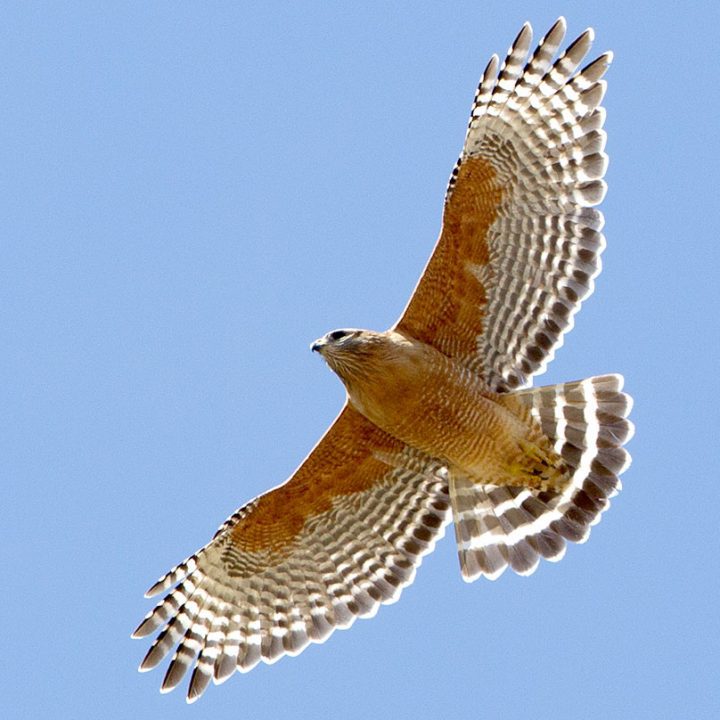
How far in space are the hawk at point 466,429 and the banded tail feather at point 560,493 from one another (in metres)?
0.01

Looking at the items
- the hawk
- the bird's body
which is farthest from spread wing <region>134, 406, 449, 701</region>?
the bird's body

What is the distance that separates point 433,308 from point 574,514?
1.90 meters

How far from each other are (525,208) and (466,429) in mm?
1713

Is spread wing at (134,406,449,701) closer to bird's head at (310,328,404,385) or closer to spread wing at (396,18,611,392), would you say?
bird's head at (310,328,404,385)

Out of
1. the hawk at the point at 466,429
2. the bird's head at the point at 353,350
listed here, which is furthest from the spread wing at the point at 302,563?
the bird's head at the point at 353,350

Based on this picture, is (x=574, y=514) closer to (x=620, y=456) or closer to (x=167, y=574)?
(x=620, y=456)

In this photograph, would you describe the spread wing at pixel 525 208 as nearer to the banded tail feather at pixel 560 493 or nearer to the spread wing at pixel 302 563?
the banded tail feather at pixel 560 493

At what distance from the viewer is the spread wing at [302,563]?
12734 millimetres

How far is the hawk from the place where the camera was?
12.0 metres

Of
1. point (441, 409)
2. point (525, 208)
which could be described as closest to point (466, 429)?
point (441, 409)

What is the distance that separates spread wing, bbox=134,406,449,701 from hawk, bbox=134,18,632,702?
0.01m

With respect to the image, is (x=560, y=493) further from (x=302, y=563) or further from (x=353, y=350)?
(x=302, y=563)

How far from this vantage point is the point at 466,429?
40.1ft

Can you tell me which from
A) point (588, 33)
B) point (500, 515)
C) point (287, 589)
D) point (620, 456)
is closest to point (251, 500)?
point (287, 589)
